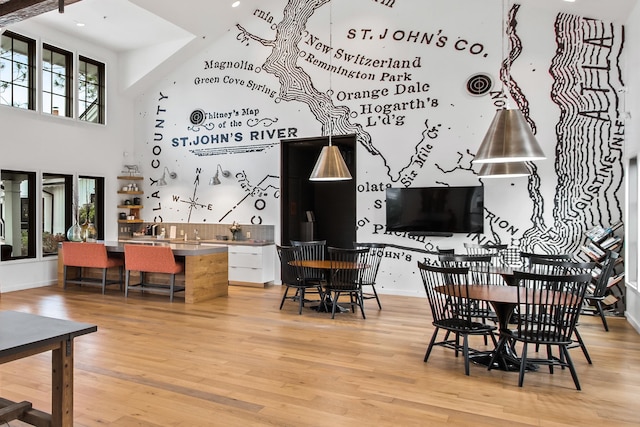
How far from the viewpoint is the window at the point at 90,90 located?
916 centimetres

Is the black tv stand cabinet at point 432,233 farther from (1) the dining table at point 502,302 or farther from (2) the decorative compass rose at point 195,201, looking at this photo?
(2) the decorative compass rose at point 195,201

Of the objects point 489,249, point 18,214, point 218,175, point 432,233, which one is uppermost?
point 218,175

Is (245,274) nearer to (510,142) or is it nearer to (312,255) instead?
(312,255)

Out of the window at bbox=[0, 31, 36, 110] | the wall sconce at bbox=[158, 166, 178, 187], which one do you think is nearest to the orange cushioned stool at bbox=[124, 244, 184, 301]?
the wall sconce at bbox=[158, 166, 178, 187]

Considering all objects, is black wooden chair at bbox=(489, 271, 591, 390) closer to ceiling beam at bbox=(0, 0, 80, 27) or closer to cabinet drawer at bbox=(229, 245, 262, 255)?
ceiling beam at bbox=(0, 0, 80, 27)

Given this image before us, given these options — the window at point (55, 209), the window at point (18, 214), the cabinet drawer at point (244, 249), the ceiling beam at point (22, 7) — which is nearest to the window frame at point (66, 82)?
the window at point (55, 209)

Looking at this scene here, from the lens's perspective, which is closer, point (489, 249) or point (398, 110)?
point (489, 249)

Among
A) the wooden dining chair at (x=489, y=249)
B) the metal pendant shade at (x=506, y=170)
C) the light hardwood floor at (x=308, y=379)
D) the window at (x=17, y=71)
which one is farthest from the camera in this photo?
the window at (x=17, y=71)

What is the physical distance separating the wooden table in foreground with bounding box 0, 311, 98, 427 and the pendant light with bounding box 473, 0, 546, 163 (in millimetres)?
3256

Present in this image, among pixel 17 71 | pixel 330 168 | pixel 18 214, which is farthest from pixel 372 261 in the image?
pixel 17 71

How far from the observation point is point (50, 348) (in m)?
2.31

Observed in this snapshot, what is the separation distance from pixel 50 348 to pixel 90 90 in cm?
839

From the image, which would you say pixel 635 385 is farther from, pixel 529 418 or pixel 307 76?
pixel 307 76

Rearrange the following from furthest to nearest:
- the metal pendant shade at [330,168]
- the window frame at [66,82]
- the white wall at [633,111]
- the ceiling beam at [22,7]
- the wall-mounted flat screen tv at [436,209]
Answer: the window frame at [66,82] → the wall-mounted flat screen tv at [436,209] → the metal pendant shade at [330,168] → the white wall at [633,111] → the ceiling beam at [22,7]
